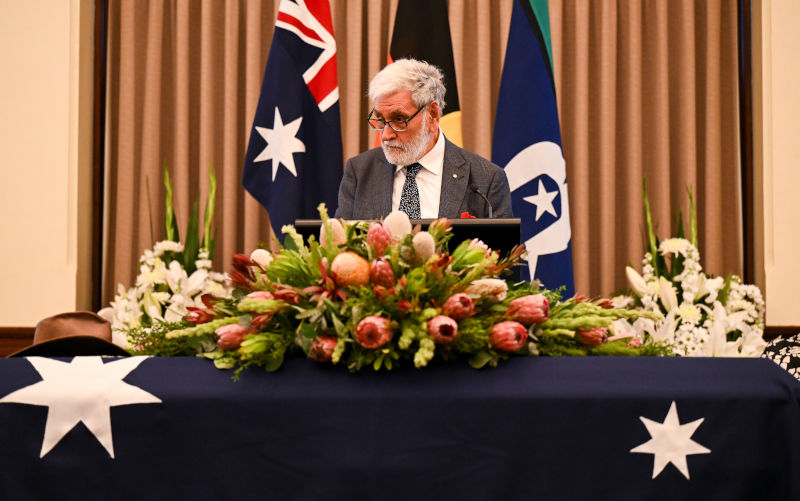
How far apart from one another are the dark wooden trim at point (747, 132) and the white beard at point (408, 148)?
2.13 meters

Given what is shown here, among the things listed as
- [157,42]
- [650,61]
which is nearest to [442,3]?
[650,61]

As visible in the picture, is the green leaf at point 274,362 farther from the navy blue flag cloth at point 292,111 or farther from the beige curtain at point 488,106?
the beige curtain at point 488,106

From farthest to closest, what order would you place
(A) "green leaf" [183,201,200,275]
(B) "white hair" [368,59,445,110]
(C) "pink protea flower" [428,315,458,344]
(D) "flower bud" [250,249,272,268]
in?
(A) "green leaf" [183,201,200,275] < (B) "white hair" [368,59,445,110] < (D) "flower bud" [250,249,272,268] < (C) "pink protea flower" [428,315,458,344]

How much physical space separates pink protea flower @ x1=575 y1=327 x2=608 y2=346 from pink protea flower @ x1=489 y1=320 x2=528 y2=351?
5.2 inches

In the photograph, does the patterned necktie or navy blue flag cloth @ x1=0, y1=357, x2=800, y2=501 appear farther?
the patterned necktie

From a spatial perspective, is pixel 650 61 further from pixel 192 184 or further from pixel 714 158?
pixel 192 184

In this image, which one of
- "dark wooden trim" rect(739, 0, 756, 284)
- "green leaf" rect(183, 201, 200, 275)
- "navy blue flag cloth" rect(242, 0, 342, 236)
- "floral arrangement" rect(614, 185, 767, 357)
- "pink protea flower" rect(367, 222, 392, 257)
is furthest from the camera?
"dark wooden trim" rect(739, 0, 756, 284)

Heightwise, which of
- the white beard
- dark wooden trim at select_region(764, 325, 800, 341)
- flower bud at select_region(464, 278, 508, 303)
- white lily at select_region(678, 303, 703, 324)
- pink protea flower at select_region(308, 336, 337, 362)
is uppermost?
the white beard

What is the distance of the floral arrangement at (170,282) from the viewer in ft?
9.36

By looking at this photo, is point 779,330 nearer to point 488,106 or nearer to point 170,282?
point 488,106

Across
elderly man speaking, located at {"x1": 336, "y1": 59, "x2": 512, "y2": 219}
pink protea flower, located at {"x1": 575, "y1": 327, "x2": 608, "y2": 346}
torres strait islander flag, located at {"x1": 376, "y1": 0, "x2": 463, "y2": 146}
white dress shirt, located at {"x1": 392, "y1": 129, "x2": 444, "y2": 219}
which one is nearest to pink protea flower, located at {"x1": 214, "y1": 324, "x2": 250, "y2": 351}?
pink protea flower, located at {"x1": 575, "y1": 327, "x2": 608, "y2": 346}

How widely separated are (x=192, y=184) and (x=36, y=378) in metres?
2.86

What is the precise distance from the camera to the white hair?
218 cm

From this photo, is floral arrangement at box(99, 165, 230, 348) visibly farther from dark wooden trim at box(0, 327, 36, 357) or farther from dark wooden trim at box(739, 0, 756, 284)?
dark wooden trim at box(739, 0, 756, 284)
